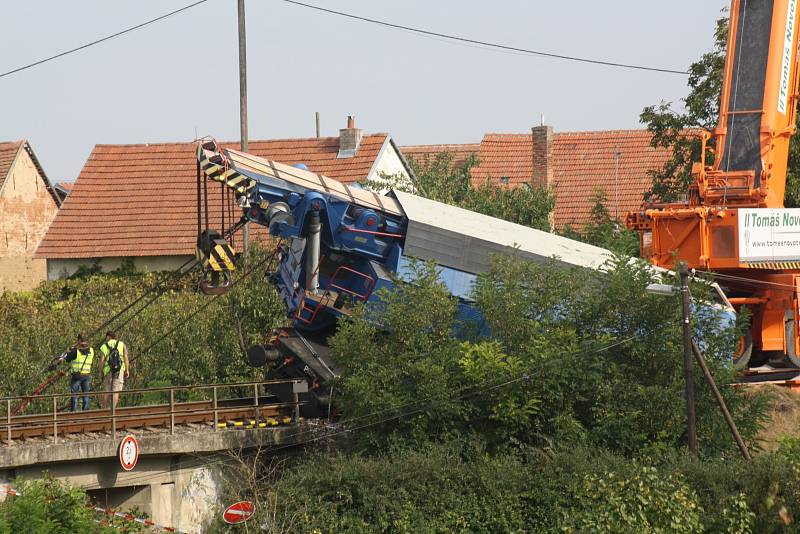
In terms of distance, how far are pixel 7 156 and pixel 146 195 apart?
7.53 meters

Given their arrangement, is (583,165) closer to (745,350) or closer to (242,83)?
(242,83)

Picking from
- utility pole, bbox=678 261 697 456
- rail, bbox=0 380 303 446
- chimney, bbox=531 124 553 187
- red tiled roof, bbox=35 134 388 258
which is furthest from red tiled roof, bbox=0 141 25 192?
utility pole, bbox=678 261 697 456

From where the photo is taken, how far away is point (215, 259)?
72.1ft

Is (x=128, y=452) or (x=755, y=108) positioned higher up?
(x=755, y=108)

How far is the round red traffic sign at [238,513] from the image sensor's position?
788 inches

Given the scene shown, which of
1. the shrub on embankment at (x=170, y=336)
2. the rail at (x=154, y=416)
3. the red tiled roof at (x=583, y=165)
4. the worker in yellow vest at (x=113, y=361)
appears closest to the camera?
the rail at (x=154, y=416)

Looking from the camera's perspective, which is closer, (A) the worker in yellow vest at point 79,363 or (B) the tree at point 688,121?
(A) the worker in yellow vest at point 79,363

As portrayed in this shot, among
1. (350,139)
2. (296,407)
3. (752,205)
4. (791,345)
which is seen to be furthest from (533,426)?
(350,139)

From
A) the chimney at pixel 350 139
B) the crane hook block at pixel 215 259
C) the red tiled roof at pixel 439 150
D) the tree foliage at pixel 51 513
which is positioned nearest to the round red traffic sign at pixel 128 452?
the tree foliage at pixel 51 513

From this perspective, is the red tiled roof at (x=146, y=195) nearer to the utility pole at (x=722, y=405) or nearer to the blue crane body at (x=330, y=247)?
the blue crane body at (x=330, y=247)

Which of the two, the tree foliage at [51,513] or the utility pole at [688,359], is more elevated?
the utility pole at [688,359]

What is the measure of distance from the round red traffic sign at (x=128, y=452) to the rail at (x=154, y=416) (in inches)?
17.5

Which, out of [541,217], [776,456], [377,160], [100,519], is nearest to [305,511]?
[100,519]

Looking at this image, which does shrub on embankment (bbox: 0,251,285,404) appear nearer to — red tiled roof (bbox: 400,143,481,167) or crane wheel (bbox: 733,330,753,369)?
crane wheel (bbox: 733,330,753,369)
